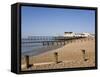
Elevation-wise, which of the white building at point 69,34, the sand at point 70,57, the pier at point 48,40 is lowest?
the sand at point 70,57

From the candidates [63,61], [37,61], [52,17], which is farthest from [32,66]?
[52,17]

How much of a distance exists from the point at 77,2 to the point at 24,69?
943mm

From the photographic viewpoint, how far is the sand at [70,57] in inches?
116

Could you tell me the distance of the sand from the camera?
2941 mm

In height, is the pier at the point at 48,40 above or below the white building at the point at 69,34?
below

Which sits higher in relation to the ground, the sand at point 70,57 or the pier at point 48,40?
the pier at point 48,40

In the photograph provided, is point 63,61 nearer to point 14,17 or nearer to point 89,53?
point 89,53

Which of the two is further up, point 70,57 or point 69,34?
point 69,34

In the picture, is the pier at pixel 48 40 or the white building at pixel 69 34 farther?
the white building at pixel 69 34

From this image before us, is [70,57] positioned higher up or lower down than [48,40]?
lower down

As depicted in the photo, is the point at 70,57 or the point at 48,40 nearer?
the point at 48,40

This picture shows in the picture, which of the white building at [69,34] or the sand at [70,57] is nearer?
the sand at [70,57]

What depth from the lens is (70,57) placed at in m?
3.10

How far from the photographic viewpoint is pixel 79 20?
314cm
